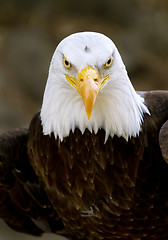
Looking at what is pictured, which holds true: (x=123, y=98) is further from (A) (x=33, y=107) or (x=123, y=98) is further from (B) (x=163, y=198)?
(A) (x=33, y=107)

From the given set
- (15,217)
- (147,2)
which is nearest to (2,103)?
(147,2)

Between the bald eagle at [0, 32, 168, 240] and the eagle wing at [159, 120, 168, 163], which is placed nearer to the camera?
the bald eagle at [0, 32, 168, 240]

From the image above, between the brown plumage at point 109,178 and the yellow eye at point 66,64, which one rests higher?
the yellow eye at point 66,64

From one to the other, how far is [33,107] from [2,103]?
469 millimetres

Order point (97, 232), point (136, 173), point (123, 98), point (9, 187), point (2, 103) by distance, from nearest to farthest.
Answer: point (123, 98) < point (136, 173) < point (97, 232) < point (9, 187) < point (2, 103)

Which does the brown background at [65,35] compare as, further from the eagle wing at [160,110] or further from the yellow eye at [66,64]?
the yellow eye at [66,64]

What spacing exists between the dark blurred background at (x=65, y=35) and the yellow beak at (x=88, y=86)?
180 inches

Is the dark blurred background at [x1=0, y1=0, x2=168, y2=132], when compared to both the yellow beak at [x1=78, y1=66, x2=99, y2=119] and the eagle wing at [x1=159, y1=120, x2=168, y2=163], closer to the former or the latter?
the eagle wing at [x1=159, y1=120, x2=168, y2=163]

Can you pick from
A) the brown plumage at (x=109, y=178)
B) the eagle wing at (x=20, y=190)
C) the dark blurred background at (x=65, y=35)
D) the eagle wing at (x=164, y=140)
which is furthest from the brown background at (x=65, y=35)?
the eagle wing at (x=164, y=140)

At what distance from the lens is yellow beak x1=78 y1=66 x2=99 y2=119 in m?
2.49

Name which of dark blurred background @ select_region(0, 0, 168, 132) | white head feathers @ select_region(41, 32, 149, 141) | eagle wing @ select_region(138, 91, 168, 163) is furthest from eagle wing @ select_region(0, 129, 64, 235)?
dark blurred background @ select_region(0, 0, 168, 132)

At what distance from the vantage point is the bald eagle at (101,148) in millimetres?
2721

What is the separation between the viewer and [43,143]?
10.3ft

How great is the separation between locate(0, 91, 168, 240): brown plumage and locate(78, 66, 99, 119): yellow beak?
1.53 ft
